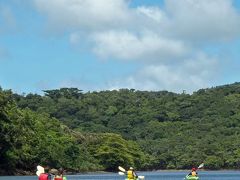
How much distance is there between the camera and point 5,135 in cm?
Answer: 9225

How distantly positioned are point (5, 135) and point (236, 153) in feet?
214

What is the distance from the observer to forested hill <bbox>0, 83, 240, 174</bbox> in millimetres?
100625

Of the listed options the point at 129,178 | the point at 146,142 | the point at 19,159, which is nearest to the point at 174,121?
the point at 146,142

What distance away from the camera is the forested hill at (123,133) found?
101 meters

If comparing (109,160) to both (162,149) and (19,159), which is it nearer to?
(162,149)

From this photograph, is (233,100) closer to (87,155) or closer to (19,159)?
(87,155)

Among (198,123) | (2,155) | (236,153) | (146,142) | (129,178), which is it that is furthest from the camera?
(198,123)

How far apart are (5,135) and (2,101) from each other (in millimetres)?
4141

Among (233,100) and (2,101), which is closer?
(2,101)

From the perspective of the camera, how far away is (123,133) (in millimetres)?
182500

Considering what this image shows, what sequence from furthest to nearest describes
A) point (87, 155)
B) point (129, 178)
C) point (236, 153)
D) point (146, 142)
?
point (146, 142) → point (236, 153) → point (87, 155) → point (129, 178)

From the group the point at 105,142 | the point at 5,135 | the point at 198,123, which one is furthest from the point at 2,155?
the point at 198,123

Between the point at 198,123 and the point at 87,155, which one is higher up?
the point at 198,123

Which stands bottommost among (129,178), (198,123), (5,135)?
(129,178)
